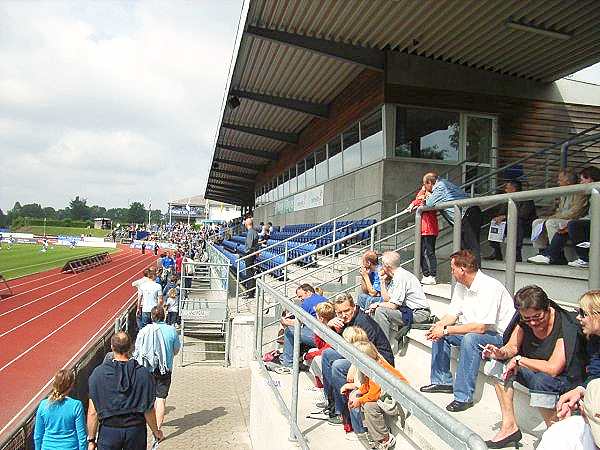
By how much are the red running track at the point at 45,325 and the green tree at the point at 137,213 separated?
471ft

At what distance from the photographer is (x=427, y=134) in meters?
12.9

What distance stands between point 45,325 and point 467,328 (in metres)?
16.1

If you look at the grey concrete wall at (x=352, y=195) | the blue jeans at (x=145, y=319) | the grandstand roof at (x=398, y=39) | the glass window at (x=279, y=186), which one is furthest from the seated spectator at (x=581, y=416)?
the glass window at (x=279, y=186)

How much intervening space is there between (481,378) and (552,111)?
38.7 ft

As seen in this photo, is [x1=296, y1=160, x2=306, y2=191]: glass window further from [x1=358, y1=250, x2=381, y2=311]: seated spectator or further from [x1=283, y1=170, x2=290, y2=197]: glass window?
[x1=358, y1=250, x2=381, y2=311]: seated spectator

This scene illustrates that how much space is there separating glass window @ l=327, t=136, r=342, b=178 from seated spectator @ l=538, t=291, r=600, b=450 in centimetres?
1363

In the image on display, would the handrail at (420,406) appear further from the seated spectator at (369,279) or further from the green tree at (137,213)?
the green tree at (137,213)

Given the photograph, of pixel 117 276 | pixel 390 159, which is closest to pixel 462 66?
pixel 390 159

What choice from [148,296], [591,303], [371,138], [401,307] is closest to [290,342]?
[401,307]

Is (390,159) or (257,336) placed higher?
(390,159)

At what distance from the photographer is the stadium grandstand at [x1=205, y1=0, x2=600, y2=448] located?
550 cm

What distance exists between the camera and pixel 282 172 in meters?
25.4

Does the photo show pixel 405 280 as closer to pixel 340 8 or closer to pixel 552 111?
pixel 340 8

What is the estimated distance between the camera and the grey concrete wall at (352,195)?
512 inches
